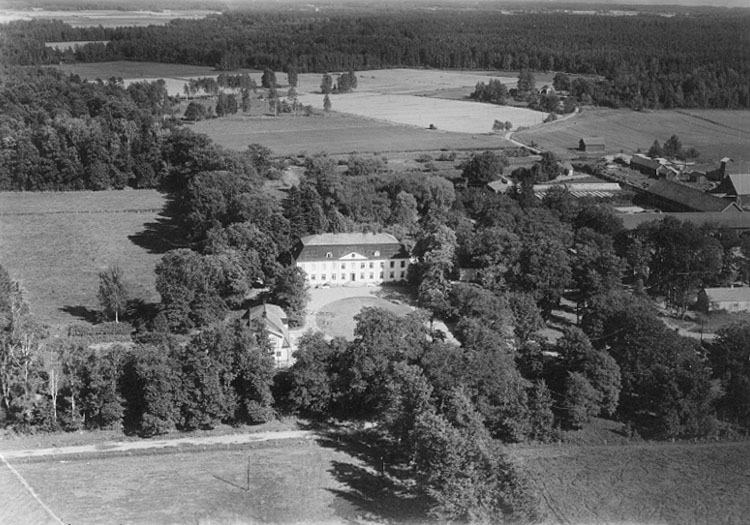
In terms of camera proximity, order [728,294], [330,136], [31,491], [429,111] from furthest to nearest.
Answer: [429,111] → [330,136] → [728,294] → [31,491]

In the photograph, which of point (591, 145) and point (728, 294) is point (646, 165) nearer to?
point (591, 145)

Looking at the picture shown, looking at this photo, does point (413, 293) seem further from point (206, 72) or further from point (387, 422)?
point (206, 72)

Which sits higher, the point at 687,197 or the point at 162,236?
the point at 687,197

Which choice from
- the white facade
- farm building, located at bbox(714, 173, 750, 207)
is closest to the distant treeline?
farm building, located at bbox(714, 173, 750, 207)

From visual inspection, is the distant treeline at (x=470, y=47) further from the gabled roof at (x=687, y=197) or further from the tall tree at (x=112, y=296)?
the tall tree at (x=112, y=296)

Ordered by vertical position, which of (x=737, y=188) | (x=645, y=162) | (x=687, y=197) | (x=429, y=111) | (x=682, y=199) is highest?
(x=429, y=111)

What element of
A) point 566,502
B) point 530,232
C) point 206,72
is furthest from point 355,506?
point 206,72

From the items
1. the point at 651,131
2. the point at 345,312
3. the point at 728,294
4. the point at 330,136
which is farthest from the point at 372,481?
the point at 651,131
